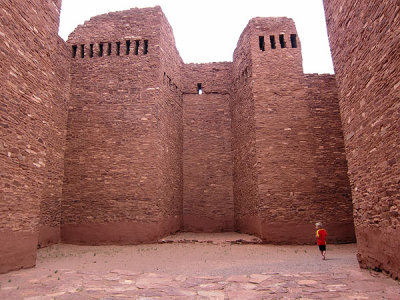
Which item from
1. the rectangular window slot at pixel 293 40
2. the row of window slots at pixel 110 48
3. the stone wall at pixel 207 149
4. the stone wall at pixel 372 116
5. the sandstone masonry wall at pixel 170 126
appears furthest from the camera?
the stone wall at pixel 207 149

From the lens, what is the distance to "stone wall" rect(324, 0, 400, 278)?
548 cm

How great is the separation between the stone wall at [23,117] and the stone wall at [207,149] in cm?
851

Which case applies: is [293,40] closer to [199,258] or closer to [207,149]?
[207,149]

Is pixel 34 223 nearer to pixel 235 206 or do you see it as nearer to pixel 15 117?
pixel 15 117

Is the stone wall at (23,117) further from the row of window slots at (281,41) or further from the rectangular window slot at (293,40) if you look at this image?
the rectangular window slot at (293,40)

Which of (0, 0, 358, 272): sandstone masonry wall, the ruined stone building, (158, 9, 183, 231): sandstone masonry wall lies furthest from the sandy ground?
(158, 9, 183, 231): sandstone masonry wall

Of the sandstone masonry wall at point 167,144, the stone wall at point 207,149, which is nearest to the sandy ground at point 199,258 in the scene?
the sandstone masonry wall at point 167,144

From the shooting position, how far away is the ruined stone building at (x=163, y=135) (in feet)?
23.9

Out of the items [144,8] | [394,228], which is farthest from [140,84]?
[394,228]

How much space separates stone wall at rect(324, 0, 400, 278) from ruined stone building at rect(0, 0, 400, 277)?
74mm

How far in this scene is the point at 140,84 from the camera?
13359 millimetres

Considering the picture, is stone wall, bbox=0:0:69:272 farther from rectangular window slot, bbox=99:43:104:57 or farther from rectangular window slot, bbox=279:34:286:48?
rectangular window slot, bbox=279:34:286:48

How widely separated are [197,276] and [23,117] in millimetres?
5882

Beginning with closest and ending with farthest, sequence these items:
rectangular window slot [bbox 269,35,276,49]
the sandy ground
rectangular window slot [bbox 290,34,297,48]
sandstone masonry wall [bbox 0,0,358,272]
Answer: the sandy ground < sandstone masonry wall [bbox 0,0,358,272] < rectangular window slot [bbox 290,34,297,48] < rectangular window slot [bbox 269,35,276,49]
